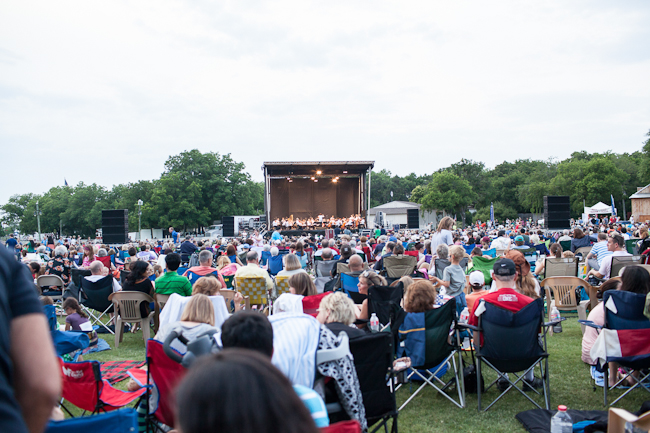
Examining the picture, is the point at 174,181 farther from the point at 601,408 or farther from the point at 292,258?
the point at 601,408

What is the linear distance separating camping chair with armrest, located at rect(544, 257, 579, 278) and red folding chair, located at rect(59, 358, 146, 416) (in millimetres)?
5833

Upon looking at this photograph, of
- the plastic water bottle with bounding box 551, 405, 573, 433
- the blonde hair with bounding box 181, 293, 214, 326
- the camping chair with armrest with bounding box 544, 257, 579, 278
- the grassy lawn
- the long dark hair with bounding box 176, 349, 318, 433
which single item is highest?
the long dark hair with bounding box 176, 349, 318, 433

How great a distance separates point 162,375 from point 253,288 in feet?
10.7

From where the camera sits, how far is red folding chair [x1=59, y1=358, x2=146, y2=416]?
117 inches

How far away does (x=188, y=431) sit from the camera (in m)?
0.75

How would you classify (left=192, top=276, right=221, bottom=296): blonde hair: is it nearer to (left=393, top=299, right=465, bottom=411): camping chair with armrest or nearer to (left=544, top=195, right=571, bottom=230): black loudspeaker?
(left=393, top=299, right=465, bottom=411): camping chair with armrest

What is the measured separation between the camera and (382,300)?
4379 millimetres

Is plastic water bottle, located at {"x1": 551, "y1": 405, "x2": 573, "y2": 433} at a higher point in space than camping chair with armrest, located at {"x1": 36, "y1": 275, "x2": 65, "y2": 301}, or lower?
lower

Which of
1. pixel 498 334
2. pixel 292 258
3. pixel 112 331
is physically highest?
pixel 292 258

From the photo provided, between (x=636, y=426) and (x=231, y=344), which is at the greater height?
(x=231, y=344)

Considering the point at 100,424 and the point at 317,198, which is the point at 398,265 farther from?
the point at 317,198

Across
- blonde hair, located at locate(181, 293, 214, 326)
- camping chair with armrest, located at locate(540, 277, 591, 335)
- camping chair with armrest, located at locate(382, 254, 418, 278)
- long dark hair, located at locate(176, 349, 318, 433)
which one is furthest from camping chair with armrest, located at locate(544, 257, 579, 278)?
long dark hair, located at locate(176, 349, 318, 433)

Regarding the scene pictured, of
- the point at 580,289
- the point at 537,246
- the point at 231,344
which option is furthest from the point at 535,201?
the point at 231,344

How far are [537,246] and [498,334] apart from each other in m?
7.10
